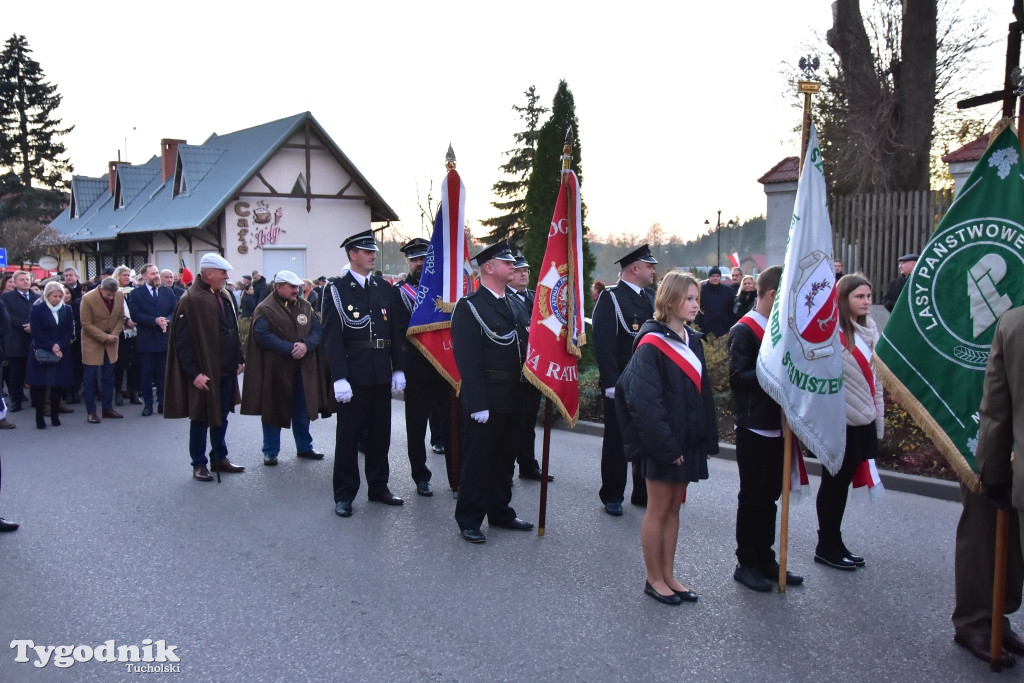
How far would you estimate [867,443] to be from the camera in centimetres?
518

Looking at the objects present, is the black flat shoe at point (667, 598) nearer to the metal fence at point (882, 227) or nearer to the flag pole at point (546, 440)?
the flag pole at point (546, 440)

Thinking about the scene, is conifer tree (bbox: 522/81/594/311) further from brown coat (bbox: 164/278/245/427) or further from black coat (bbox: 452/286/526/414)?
black coat (bbox: 452/286/526/414)

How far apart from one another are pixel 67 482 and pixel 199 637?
408 cm

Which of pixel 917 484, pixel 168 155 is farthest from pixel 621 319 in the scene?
pixel 168 155

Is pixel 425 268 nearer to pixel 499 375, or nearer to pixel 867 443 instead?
pixel 499 375

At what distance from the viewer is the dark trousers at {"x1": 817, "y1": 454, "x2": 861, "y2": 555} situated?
17.0ft

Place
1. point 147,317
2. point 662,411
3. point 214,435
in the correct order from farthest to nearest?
point 147,317, point 214,435, point 662,411

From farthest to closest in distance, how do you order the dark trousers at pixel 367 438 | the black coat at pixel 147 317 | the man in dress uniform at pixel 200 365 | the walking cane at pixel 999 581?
the black coat at pixel 147 317
the man in dress uniform at pixel 200 365
the dark trousers at pixel 367 438
the walking cane at pixel 999 581

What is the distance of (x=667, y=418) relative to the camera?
15.0 ft

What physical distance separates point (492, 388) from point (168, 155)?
35.8m

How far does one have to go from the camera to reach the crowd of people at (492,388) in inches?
184

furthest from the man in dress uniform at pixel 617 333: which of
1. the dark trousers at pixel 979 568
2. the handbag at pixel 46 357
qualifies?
the handbag at pixel 46 357

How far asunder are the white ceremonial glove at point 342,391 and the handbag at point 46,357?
20.9 feet

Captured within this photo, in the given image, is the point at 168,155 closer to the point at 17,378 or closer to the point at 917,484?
the point at 17,378
